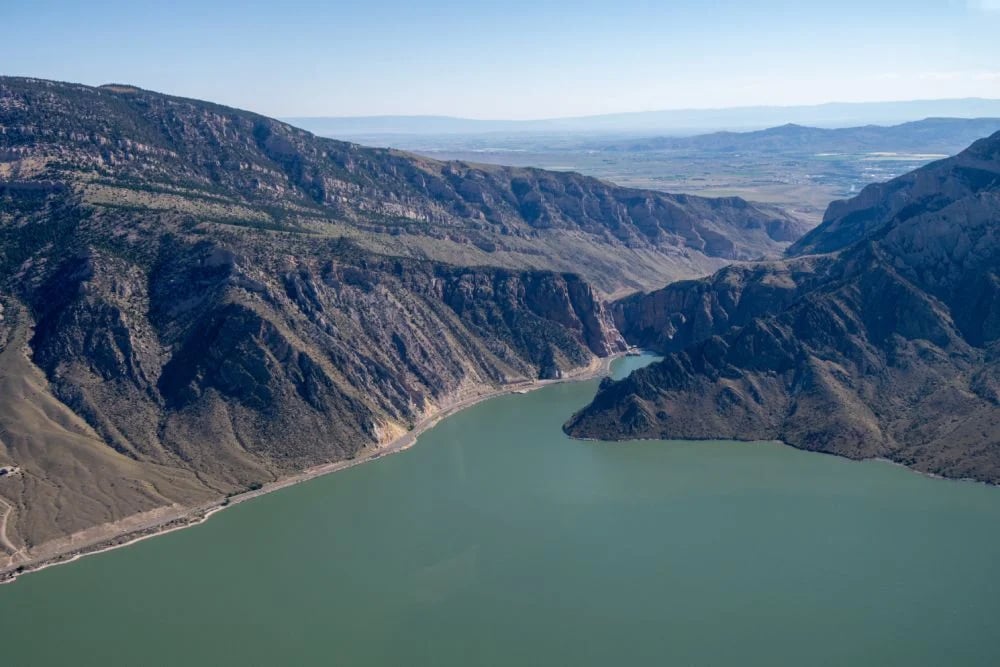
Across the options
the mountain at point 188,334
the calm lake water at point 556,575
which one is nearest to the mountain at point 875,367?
the calm lake water at point 556,575

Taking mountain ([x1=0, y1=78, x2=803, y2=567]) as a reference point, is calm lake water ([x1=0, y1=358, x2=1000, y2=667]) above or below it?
below

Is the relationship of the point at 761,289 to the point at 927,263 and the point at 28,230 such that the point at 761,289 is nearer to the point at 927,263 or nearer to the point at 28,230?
the point at 927,263

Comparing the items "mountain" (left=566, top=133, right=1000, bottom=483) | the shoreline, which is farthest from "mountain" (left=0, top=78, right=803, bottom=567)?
"mountain" (left=566, top=133, right=1000, bottom=483)

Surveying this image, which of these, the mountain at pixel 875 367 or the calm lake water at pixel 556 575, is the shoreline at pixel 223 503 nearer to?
the calm lake water at pixel 556 575

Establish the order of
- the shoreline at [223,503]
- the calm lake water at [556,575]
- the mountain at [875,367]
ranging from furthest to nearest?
the mountain at [875,367]
the shoreline at [223,503]
the calm lake water at [556,575]

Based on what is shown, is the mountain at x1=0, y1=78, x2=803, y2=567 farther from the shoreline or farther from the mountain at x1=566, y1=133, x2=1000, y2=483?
the mountain at x1=566, y1=133, x2=1000, y2=483

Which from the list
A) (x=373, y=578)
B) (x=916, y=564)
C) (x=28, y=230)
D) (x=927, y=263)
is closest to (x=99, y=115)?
(x=28, y=230)
